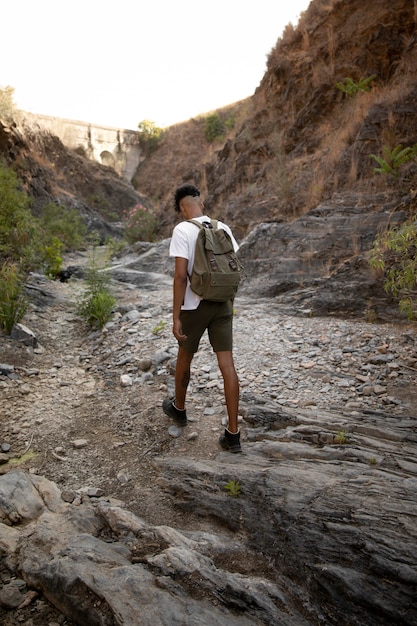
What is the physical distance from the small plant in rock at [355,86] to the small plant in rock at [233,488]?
9.69 metres

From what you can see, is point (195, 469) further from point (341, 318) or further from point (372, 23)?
point (372, 23)

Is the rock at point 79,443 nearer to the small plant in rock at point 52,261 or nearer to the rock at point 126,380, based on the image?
the rock at point 126,380

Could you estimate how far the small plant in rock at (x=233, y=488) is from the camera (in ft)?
7.70

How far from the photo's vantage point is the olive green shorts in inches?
107

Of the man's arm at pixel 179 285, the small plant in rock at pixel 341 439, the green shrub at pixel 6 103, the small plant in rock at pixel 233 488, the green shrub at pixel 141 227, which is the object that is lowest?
A: the small plant in rock at pixel 233 488

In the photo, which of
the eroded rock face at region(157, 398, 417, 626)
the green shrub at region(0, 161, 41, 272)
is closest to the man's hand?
the eroded rock face at region(157, 398, 417, 626)

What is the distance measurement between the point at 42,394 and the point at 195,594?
2.74 metres

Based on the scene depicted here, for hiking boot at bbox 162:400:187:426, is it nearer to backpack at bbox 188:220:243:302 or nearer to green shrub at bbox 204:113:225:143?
backpack at bbox 188:220:243:302

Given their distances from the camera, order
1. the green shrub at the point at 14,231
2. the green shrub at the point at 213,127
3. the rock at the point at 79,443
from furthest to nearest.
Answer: the green shrub at the point at 213,127
the green shrub at the point at 14,231
the rock at the point at 79,443

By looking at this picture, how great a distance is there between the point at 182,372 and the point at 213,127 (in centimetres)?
2606

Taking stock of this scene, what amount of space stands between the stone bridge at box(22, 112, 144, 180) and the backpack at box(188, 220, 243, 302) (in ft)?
78.9

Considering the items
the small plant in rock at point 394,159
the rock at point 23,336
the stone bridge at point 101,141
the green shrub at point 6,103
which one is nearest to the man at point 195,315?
the rock at point 23,336

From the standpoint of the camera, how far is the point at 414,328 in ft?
14.8

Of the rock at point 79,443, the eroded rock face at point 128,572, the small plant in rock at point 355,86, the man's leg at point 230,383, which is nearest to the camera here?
the eroded rock face at point 128,572
